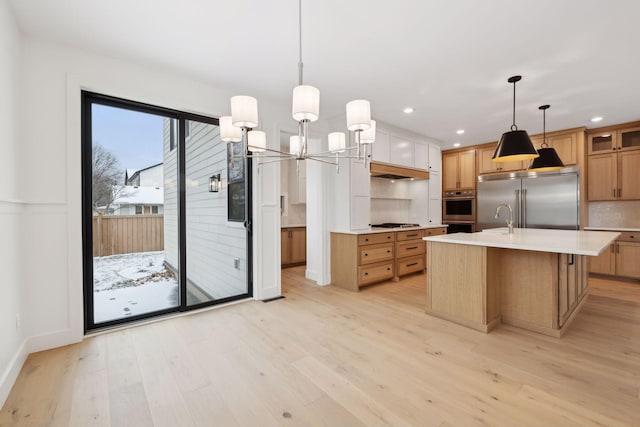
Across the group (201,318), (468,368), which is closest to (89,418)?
(201,318)

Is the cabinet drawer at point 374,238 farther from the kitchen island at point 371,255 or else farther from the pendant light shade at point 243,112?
the pendant light shade at point 243,112

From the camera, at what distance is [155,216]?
3131mm

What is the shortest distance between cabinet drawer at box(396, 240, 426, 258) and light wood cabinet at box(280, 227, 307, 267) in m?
2.12

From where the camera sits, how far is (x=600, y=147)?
4.88 m

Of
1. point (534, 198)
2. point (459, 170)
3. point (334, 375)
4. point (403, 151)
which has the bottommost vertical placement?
point (334, 375)

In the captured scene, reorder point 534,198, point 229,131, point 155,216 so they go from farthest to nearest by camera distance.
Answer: point 534,198 < point 155,216 < point 229,131

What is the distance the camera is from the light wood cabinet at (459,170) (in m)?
6.02

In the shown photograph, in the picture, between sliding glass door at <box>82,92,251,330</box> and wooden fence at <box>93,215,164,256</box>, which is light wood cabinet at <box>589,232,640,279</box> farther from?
wooden fence at <box>93,215,164,256</box>

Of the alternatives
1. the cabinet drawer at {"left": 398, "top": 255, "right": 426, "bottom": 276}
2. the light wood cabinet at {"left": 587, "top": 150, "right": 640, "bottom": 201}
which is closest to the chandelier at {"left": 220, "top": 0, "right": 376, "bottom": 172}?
the cabinet drawer at {"left": 398, "top": 255, "right": 426, "bottom": 276}

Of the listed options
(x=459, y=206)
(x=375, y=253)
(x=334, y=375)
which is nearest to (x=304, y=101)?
(x=334, y=375)

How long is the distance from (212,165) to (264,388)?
8.39ft

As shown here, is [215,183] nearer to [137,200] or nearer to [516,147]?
[137,200]

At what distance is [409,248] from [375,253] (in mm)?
863

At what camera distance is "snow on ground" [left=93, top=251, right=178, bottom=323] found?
282 cm
